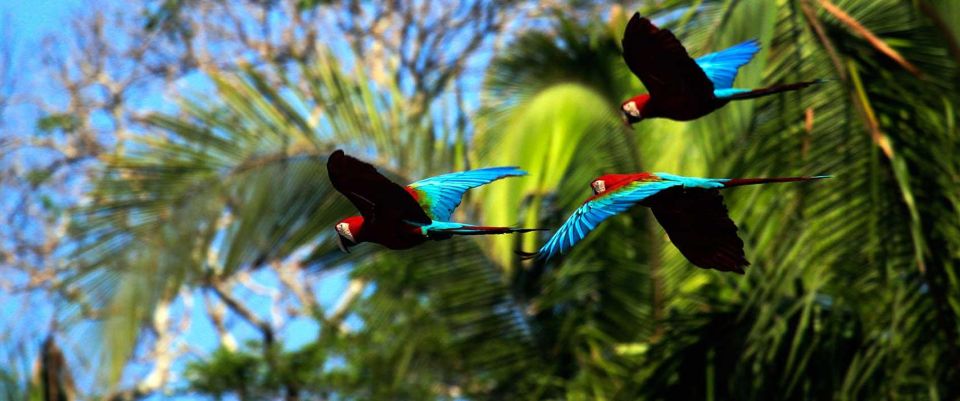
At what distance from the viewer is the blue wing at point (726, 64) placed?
3012mm

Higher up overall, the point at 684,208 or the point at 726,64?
the point at 726,64

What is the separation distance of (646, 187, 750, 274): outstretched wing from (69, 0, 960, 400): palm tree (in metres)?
1.87

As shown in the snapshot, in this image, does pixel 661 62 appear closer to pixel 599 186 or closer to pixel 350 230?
pixel 599 186

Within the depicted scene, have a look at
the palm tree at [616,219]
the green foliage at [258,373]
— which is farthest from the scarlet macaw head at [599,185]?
the green foliage at [258,373]

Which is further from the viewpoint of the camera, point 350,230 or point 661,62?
point 661,62

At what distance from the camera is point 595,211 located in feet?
7.73

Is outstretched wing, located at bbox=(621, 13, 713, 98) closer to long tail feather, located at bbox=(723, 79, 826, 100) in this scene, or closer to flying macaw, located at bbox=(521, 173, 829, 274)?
long tail feather, located at bbox=(723, 79, 826, 100)

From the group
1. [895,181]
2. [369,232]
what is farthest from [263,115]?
[369,232]

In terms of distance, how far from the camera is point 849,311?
6.05 metres

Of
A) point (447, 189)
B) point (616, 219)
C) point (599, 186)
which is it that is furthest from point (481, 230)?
point (616, 219)

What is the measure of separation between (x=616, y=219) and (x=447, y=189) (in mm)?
4924

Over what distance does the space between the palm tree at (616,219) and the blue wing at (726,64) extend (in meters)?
1.30

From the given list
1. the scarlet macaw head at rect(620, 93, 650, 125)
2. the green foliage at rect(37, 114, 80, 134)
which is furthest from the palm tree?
the green foliage at rect(37, 114, 80, 134)

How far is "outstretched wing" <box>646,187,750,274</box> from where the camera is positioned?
2.51 metres
